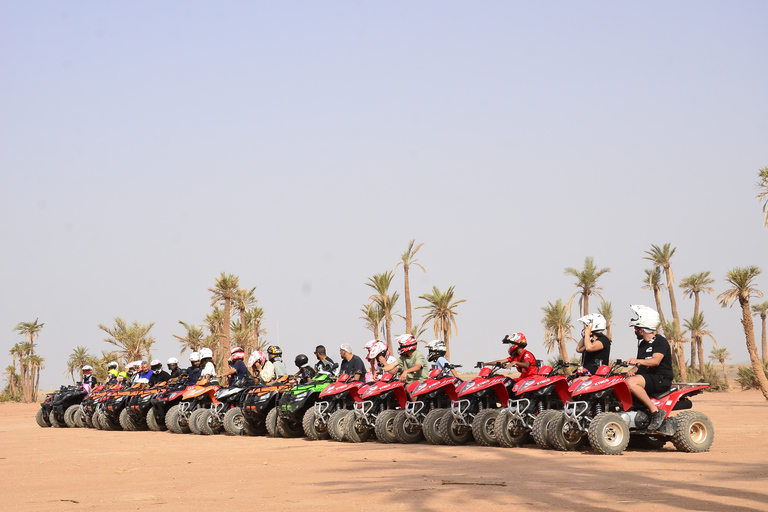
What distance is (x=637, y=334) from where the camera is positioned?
1219cm

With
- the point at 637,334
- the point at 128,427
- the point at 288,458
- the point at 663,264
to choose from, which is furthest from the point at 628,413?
the point at 663,264

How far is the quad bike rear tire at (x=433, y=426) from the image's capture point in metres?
14.2

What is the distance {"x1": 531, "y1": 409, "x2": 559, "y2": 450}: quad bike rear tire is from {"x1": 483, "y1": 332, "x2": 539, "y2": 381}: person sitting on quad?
1.14m

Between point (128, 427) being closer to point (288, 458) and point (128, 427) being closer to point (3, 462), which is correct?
point (3, 462)

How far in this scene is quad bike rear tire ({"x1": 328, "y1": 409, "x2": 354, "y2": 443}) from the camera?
15.8 metres

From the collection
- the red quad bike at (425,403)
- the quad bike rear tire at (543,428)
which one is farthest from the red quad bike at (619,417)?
the red quad bike at (425,403)

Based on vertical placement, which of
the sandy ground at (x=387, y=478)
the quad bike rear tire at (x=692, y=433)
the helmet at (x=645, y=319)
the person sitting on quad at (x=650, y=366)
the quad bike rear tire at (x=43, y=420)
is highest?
the helmet at (x=645, y=319)

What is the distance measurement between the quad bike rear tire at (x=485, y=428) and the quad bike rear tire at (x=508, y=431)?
270mm

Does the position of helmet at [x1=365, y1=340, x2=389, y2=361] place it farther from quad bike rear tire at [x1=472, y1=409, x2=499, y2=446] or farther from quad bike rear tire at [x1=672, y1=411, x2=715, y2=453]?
quad bike rear tire at [x1=672, y1=411, x2=715, y2=453]

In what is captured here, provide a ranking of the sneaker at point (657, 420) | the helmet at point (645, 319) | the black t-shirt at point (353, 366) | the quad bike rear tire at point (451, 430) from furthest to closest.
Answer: the black t-shirt at point (353, 366) < the quad bike rear tire at point (451, 430) < the helmet at point (645, 319) < the sneaker at point (657, 420)

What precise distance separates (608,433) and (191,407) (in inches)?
457

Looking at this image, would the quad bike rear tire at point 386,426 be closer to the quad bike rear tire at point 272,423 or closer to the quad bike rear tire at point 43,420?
the quad bike rear tire at point 272,423

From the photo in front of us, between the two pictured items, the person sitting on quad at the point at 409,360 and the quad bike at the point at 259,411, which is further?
the quad bike at the point at 259,411

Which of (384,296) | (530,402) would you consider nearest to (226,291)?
(384,296)
